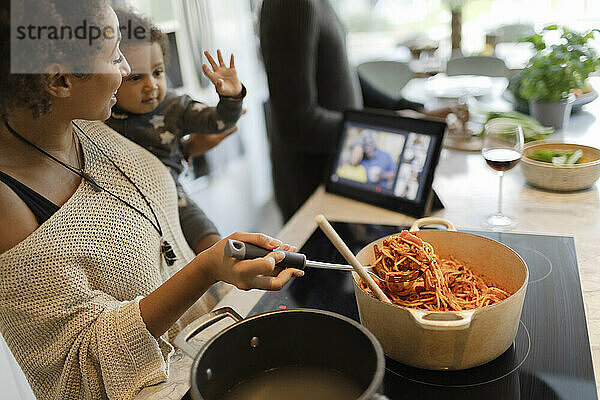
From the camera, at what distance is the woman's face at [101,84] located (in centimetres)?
84

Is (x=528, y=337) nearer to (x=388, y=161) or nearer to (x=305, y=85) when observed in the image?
(x=388, y=161)

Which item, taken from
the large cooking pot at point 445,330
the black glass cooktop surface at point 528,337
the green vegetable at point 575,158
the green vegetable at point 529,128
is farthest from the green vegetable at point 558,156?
the large cooking pot at point 445,330

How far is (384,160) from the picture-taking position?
1461 mm

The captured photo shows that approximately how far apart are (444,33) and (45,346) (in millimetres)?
3669

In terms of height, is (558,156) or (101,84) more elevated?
(101,84)

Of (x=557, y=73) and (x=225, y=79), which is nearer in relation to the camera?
(x=225, y=79)

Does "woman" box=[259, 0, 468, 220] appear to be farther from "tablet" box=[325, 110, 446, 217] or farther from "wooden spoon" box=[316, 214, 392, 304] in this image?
"wooden spoon" box=[316, 214, 392, 304]

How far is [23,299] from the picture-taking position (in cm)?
82

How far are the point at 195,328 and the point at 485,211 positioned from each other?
911 mm

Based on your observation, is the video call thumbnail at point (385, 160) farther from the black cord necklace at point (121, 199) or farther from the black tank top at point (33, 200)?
the black tank top at point (33, 200)

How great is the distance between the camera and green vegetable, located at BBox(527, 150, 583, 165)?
146 centimetres

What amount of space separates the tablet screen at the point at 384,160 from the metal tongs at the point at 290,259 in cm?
58

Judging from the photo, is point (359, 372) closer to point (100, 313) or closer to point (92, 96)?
point (100, 313)

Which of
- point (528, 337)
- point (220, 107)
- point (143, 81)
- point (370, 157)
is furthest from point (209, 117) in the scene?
point (528, 337)
